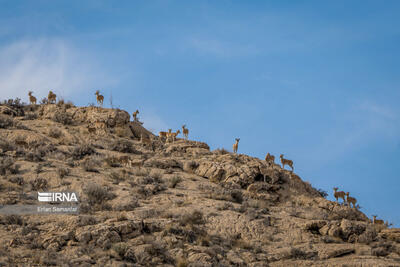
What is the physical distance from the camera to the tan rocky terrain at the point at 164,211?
16406mm

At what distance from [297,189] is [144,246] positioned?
12.9m

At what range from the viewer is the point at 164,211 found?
66.2 feet

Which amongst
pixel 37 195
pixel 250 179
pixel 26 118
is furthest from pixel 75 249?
pixel 26 118

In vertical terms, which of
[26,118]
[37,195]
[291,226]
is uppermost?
[26,118]

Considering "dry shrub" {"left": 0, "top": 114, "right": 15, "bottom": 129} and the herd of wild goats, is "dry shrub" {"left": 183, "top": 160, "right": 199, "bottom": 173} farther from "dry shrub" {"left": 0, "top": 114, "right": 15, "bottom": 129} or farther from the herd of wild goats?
"dry shrub" {"left": 0, "top": 114, "right": 15, "bottom": 129}

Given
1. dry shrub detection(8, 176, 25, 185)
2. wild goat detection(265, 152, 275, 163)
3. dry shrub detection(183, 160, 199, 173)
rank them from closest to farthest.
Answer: dry shrub detection(8, 176, 25, 185)
dry shrub detection(183, 160, 199, 173)
wild goat detection(265, 152, 275, 163)

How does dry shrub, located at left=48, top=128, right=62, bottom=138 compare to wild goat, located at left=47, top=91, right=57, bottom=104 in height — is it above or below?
below

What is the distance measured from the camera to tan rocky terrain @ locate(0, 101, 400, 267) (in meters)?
16.4

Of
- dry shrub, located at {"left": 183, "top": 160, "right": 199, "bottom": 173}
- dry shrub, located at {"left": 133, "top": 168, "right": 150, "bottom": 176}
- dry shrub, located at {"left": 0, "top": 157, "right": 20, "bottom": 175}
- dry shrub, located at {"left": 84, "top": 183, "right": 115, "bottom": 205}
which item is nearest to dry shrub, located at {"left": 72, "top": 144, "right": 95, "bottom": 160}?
dry shrub, located at {"left": 133, "top": 168, "right": 150, "bottom": 176}

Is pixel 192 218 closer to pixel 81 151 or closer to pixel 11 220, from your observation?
pixel 11 220

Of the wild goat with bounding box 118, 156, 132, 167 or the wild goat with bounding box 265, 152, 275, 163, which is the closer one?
the wild goat with bounding box 118, 156, 132, 167

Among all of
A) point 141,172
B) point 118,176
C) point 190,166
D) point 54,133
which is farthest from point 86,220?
point 54,133

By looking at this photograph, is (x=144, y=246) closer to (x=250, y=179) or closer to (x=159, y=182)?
(x=159, y=182)

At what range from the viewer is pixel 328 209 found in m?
24.8
